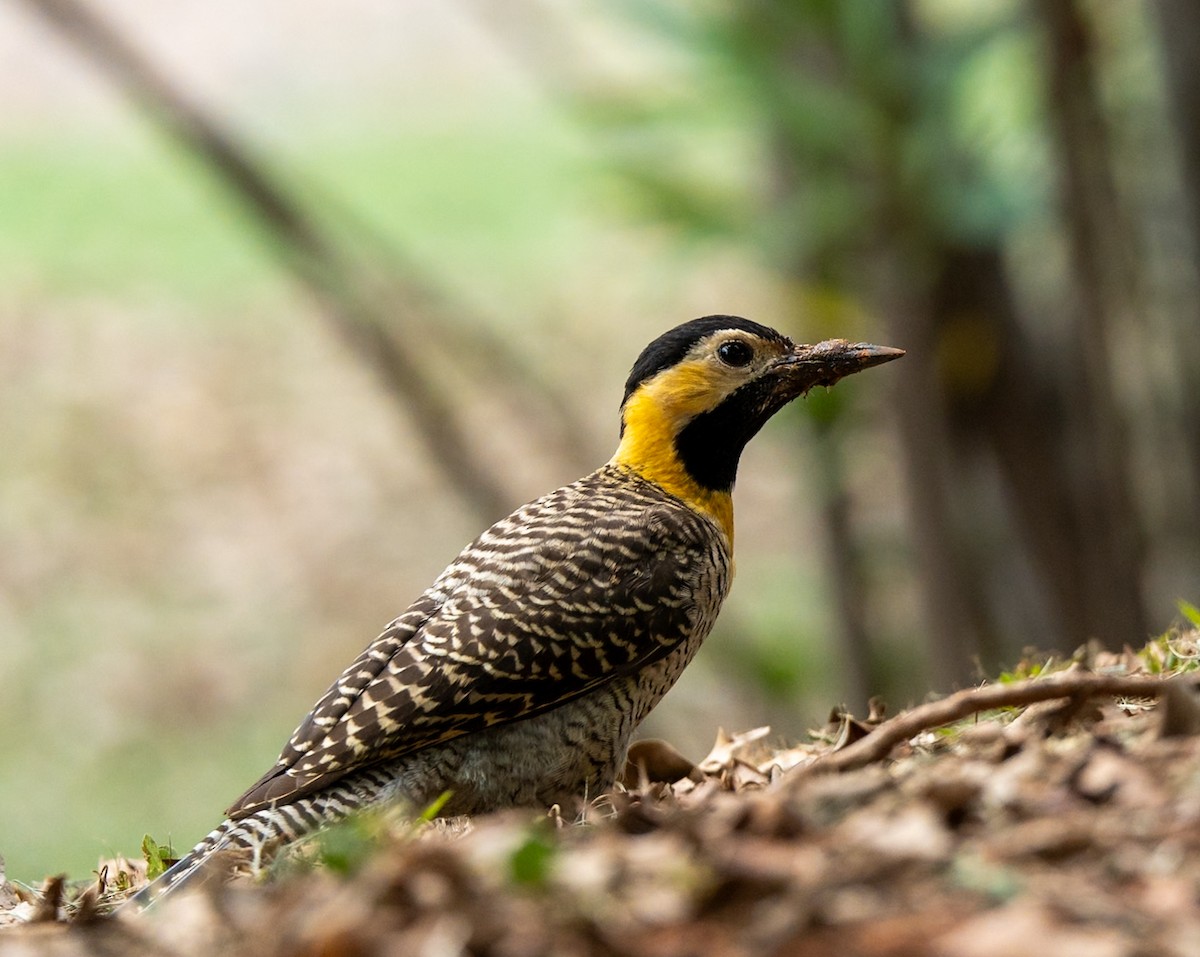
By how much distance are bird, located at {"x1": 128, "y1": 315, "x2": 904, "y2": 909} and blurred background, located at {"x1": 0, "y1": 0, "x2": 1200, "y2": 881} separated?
3.10 meters

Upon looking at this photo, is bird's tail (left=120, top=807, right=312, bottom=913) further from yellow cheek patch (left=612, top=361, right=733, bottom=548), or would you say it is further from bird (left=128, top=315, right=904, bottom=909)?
yellow cheek patch (left=612, top=361, right=733, bottom=548)

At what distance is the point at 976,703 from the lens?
3773mm

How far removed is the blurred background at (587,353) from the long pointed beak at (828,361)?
267 centimetres

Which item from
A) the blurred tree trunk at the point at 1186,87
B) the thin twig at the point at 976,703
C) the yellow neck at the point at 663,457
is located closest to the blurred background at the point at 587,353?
the blurred tree trunk at the point at 1186,87

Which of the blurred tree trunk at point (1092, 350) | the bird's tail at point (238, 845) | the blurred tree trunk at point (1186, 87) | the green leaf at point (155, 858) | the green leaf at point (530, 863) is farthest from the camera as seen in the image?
the blurred tree trunk at point (1186, 87)

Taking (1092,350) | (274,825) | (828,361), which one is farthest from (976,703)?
(1092,350)

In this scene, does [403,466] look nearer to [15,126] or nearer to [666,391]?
[15,126]

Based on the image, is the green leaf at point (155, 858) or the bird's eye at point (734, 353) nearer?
the green leaf at point (155, 858)

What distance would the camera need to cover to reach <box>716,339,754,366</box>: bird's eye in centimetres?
616

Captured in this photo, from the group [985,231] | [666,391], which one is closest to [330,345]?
[985,231]

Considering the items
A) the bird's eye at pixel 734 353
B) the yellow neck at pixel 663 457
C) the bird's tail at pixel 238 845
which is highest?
the bird's eye at pixel 734 353

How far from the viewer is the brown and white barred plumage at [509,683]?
4961 mm

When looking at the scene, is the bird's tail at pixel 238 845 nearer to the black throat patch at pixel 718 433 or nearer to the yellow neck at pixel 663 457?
the yellow neck at pixel 663 457

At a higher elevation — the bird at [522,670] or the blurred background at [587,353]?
the blurred background at [587,353]
